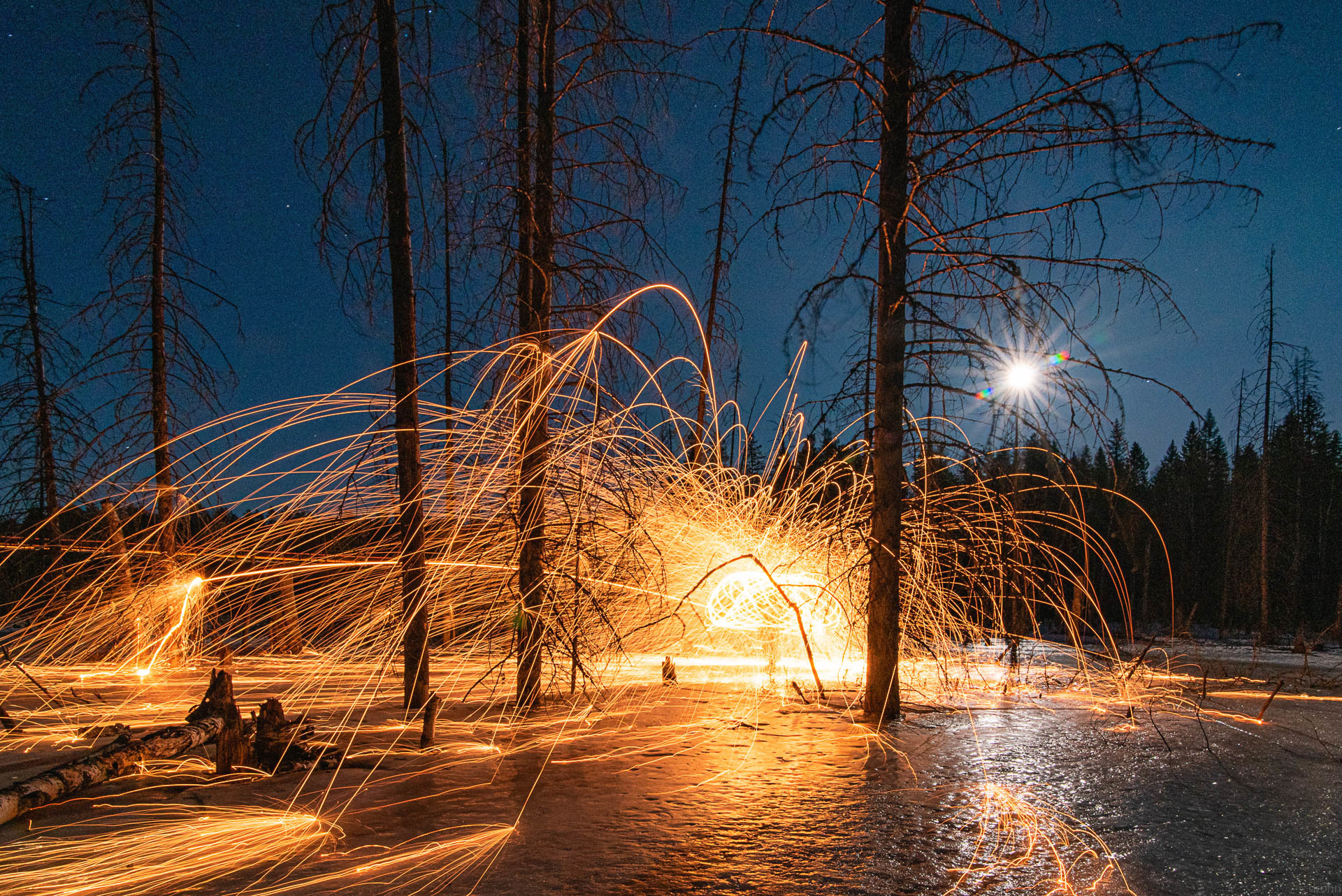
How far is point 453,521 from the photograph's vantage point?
7.13m

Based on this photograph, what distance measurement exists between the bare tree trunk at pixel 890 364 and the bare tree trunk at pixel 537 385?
273 centimetres

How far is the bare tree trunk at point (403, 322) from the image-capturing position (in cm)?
614

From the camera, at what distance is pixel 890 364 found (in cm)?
594

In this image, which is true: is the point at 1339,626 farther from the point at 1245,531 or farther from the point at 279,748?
the point at 279,748

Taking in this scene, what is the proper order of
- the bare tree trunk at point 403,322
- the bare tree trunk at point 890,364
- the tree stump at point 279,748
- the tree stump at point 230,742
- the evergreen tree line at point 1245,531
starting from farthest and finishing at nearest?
the evergreen tree line at point 1245,531 → the bare tree trunk at point 403,322 → the bare tree trunk at point 890,364 → the tree stump at point 279,748 → the tree stump at point 230,742

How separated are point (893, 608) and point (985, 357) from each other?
209 centimetres

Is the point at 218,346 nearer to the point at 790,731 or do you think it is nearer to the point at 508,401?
the point at 508,401

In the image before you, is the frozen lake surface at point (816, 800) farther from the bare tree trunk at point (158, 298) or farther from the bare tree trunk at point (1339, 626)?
the bare tree trunk at point (1339, 626)

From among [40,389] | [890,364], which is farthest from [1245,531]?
[40,389]

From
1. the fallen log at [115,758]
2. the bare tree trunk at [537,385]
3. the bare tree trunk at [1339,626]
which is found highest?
the bare tree trunk at [537,385]

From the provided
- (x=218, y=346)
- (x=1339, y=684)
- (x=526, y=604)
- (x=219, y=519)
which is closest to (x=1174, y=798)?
(x=526, y=604)

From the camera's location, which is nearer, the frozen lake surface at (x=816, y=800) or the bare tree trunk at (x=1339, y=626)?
the frozen lake surface at (x=816, y=800)

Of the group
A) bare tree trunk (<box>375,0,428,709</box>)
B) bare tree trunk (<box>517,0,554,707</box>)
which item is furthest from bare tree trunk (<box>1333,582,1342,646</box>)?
bare tree trunk (<box>375,0,428,709</box>)

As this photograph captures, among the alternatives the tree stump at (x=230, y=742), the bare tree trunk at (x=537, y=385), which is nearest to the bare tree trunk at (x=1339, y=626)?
the bare tree trunk at (x=537, y=385)
